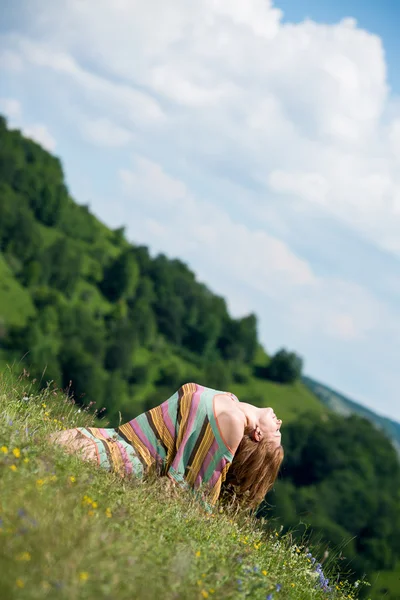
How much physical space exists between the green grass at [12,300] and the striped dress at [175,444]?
132 m

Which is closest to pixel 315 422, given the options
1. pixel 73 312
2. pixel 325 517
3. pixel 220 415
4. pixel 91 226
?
pixel 325 517

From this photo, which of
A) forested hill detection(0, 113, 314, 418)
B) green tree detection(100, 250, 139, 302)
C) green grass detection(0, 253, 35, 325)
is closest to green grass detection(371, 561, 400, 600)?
forested hill detection(0, 113, 314, 418)

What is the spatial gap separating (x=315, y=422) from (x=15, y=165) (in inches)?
3270

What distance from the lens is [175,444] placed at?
254 inches

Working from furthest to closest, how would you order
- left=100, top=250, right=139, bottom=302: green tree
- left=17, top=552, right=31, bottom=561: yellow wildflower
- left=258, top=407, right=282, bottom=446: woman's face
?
left=100, top=250, right=139, bottom=302: green tree < left=258, top=407, right=282, bottom=446: woman's face < left=17, top=552, right=31, bottom=561: yellow wildflower

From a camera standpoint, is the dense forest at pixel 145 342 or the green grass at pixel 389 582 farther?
the dense forest at pixel 145 342

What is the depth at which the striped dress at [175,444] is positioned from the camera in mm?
6215

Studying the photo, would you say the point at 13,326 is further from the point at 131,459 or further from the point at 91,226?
the point at 131,459

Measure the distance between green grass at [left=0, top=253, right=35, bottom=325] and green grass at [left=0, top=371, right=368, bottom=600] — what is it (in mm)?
133184

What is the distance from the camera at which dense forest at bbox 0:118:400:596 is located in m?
123

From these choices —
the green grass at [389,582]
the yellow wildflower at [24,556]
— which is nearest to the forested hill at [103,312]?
the green grass at [389,582]

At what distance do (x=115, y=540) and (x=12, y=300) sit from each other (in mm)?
144180

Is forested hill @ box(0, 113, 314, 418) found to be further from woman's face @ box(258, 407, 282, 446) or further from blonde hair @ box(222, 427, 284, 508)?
woman's face @ box(258, 407, 282, 446)

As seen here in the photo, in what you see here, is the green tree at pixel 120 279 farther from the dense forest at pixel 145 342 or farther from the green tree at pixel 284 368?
the green tree at pixel 284 368
